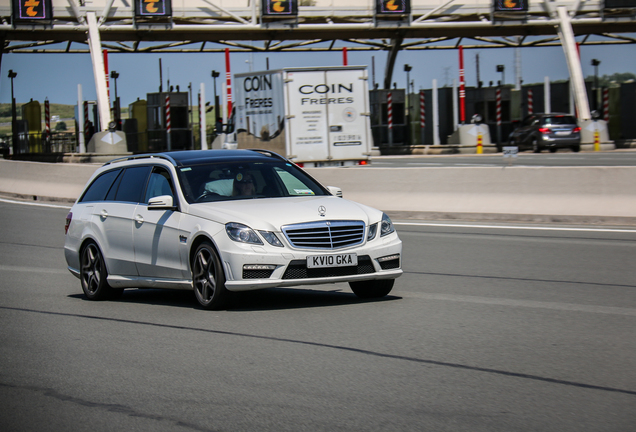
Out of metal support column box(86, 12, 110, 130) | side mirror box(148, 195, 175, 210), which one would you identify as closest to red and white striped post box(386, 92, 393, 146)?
metal support column box(86, 12, 110, 130)

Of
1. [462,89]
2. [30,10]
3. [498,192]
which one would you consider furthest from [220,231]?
[462,89]

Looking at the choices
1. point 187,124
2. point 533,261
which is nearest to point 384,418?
point 533,261

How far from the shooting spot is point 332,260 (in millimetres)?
8055

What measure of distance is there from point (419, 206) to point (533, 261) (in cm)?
631

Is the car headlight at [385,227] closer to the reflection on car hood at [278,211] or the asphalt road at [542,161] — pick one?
the reflection on car hood at [278,211]

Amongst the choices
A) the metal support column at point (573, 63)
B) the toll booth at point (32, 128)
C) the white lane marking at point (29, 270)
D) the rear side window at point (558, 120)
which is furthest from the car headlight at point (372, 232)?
the toll booth at point (32, 128)

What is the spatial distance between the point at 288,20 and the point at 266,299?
36618mm

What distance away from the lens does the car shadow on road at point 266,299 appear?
8.54 m

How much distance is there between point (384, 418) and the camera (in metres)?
4.71

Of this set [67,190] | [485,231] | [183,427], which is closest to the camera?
[183,427]

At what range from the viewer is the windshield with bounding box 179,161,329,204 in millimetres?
8906

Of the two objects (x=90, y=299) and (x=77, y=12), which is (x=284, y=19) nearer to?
(x=77, y=12)

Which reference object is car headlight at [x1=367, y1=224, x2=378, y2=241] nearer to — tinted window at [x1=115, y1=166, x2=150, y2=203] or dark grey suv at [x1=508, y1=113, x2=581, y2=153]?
tinted window at [x1=115, y1=166, x2=150, y2=203]

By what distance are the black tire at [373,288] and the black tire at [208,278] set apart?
1.35 m
